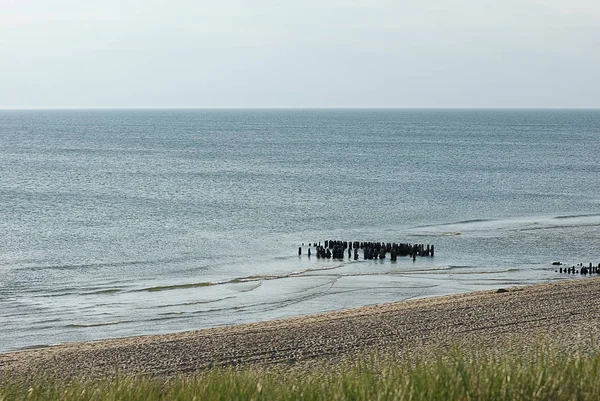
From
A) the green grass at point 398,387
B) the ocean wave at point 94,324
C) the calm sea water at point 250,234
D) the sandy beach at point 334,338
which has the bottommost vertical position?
the calm sea water at point 250,234

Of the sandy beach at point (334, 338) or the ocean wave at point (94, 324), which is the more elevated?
the sandy beach at point (334, 338)

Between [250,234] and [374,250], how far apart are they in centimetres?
993

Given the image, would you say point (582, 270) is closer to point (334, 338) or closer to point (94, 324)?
Result: point (334, 338)

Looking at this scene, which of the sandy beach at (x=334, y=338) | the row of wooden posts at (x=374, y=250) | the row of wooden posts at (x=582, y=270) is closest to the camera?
the sandy beach at (x=334, y=338)

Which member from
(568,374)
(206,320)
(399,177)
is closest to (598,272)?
(206,320)

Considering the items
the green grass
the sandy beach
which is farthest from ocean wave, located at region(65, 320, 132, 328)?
the green grass

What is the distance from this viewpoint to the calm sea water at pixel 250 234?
33969mm

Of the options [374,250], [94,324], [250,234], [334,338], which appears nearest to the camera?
[334,338]

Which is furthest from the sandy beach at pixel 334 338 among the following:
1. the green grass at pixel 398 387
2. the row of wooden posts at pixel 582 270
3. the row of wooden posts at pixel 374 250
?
the row of wooden posts at pixel 374 250

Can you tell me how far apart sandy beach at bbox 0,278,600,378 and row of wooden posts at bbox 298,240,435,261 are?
14271mm

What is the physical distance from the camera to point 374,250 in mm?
46438

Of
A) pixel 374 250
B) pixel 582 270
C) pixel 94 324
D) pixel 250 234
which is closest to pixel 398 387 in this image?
pixel 94 324

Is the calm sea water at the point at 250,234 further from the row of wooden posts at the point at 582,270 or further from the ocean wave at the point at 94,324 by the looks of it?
the row of wooden posts at the point at 582,270

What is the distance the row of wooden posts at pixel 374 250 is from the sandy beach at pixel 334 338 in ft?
46.8
